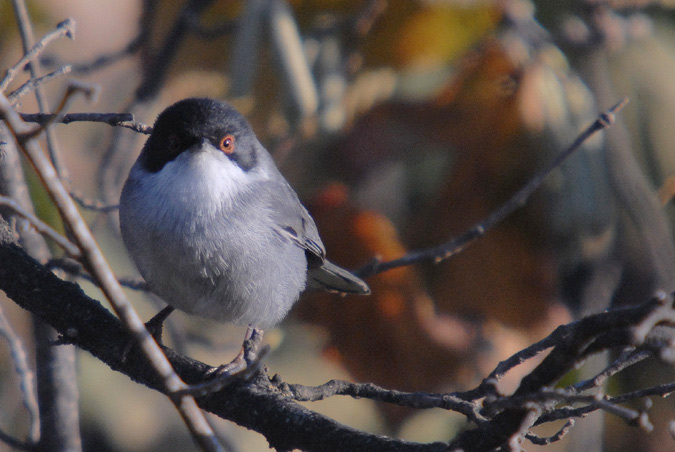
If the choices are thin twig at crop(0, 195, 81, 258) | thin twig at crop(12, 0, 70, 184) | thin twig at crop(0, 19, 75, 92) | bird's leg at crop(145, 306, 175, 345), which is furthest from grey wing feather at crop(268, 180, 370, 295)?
thin twig at crop(0, 195, 81, 258)

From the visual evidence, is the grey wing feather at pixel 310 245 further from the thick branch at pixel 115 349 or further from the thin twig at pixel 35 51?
the thin twig at pixel 35 51

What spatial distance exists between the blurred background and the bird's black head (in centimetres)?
78

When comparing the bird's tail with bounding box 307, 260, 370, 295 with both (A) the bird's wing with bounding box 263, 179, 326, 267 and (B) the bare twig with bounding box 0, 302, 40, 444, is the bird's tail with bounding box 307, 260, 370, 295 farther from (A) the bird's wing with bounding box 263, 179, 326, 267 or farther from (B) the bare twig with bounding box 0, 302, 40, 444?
(B) the bare twig with bounding box 0, 302, 40, 444

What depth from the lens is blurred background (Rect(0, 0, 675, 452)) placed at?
370 centimetres

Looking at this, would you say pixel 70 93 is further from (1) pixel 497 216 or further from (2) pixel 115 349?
(1) pixel 497 216

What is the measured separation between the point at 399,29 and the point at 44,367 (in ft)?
8.17

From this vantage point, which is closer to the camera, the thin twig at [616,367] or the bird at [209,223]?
the thin twig at [616,367]

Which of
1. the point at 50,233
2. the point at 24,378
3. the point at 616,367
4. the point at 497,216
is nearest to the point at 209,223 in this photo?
the point at 24,378

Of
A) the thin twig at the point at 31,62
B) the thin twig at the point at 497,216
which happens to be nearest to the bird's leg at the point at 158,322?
the thin twig at the point at 31,62

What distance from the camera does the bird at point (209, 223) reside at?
→ 2.55 metres

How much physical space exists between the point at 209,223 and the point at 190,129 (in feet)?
1.26

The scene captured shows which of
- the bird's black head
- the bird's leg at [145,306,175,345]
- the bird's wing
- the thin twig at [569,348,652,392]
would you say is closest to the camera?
the thin twig at [569,348,652,392]

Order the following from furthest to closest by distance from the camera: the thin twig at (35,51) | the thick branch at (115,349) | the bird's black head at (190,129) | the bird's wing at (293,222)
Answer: the bird's wing at (293,222) < the bird's black head at (190,129) < the thin twig at (35,51) < the thick branch at (115,349)

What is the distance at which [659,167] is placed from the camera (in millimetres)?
4090
